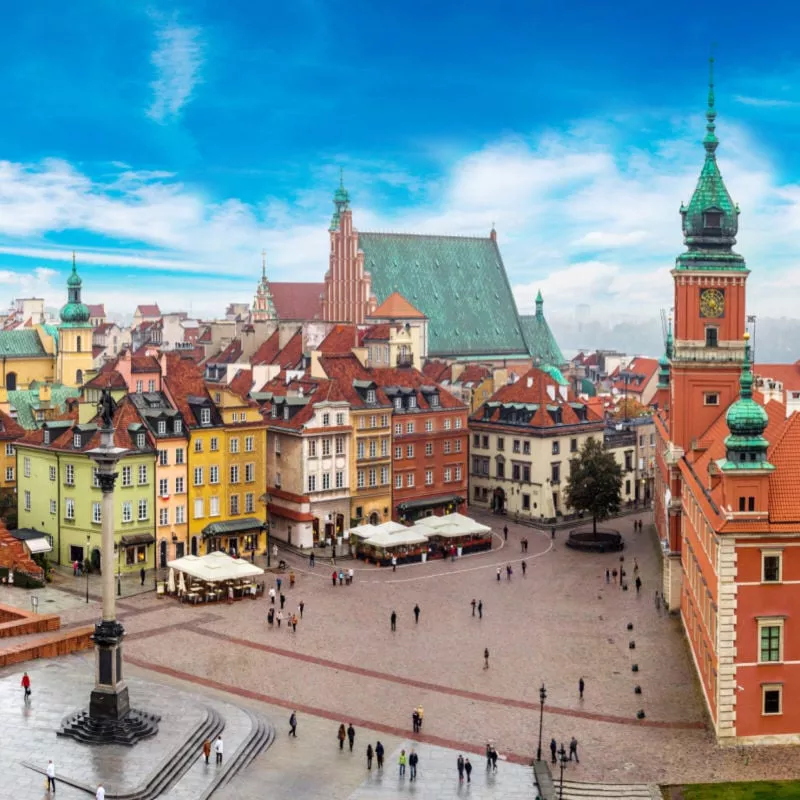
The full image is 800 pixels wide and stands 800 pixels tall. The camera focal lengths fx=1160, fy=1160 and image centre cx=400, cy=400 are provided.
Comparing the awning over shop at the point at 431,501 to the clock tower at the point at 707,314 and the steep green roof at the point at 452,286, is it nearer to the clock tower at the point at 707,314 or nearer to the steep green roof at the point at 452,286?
the clock tower at the point at 707,314

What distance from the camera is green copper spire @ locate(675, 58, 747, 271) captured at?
216 feet

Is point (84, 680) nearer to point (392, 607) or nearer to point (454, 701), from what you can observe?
point (454, 701)

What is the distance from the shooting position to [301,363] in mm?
96125

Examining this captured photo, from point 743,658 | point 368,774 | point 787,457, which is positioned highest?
point 787,457

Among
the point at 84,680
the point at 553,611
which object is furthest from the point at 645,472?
the point at 84,680

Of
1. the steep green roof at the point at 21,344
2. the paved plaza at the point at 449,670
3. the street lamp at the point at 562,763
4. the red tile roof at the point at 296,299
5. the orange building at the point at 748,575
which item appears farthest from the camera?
the red tile roof at the point at 296,299

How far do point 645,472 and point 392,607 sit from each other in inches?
1844

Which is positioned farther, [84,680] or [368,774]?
[84,680]

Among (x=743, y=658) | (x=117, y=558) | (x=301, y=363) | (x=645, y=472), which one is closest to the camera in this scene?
(x=743, y=658)

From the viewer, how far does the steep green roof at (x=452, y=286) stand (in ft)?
410

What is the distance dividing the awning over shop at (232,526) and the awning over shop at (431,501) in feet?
44.5

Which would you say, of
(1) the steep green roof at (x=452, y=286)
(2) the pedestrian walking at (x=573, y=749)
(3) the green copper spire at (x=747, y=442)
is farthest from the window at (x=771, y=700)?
(1) the steep green roof at (x=452, y=286)

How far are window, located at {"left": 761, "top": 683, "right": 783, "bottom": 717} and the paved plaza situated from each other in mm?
1695

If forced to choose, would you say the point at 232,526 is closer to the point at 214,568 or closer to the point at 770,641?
the point at 214,568
